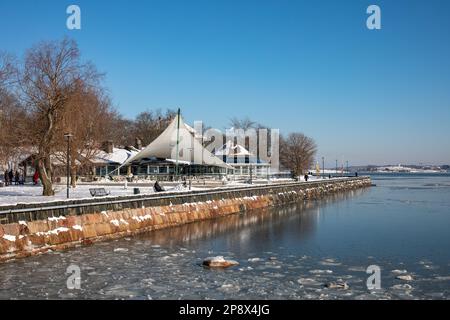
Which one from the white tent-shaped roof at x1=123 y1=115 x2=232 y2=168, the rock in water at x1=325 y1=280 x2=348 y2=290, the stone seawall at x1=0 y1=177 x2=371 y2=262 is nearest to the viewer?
the rock in water at x1=325 y1=280 x2=348 y2=290

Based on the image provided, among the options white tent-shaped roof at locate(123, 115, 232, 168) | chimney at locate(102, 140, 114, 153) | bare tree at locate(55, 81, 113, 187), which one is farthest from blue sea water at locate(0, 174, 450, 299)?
chimney at locate(102, 140, 114, 153)

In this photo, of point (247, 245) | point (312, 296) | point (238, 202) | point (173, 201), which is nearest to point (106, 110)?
point (238, 202)

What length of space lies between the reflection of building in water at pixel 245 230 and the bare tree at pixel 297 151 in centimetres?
6243

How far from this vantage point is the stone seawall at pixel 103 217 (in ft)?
57.4

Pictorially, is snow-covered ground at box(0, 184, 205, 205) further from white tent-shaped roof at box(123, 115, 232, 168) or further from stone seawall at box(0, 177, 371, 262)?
white tent-shaped roof at box(123, 115, 232, 168)

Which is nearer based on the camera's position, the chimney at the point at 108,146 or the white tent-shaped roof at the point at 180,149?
the white tent-shaped roof at the point at 180,149

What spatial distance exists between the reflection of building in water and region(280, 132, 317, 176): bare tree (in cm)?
6243

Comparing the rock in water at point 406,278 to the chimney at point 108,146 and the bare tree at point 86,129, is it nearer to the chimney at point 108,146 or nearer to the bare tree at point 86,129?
the bare tree at point 86,129

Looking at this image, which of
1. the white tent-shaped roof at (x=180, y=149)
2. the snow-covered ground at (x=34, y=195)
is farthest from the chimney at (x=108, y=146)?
the snow-covered ground at (x=34, y=195)

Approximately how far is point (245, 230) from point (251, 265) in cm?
1004

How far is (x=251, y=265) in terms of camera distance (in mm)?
16484

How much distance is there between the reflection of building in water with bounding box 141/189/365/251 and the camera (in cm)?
2264

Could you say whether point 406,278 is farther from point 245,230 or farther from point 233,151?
point 233,151
